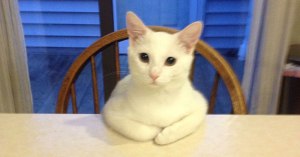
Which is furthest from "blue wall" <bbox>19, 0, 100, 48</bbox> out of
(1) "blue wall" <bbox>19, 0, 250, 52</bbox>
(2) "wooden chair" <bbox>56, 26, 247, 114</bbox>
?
(2) "wooden chair" <bbox>56, 26, 247, 114</bbox>

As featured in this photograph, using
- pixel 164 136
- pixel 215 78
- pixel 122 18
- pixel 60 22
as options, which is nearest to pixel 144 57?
pixel 164 136

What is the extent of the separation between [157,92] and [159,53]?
8 cm

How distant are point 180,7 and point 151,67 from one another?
1.34m

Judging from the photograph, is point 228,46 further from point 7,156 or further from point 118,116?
point 7,156

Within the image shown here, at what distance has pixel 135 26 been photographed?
23.2 inches

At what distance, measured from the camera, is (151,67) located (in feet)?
1.87

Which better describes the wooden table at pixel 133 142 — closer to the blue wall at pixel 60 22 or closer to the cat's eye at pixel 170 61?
the cat's eye at pixel 170 61

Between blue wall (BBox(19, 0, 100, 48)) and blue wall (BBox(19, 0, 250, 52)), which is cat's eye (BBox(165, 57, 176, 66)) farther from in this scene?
blue wall (BBox(19, 0, 100, 48))

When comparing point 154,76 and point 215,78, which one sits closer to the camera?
point 154,76

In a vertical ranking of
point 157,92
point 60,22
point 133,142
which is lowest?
point 133,142

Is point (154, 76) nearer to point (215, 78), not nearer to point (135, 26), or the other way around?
point (135, 26)

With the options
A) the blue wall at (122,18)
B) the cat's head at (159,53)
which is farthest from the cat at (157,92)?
the blue wall at (122,18)

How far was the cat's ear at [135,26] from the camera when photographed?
577mm

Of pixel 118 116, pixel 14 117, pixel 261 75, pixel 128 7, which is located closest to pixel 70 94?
pixel 14 117
